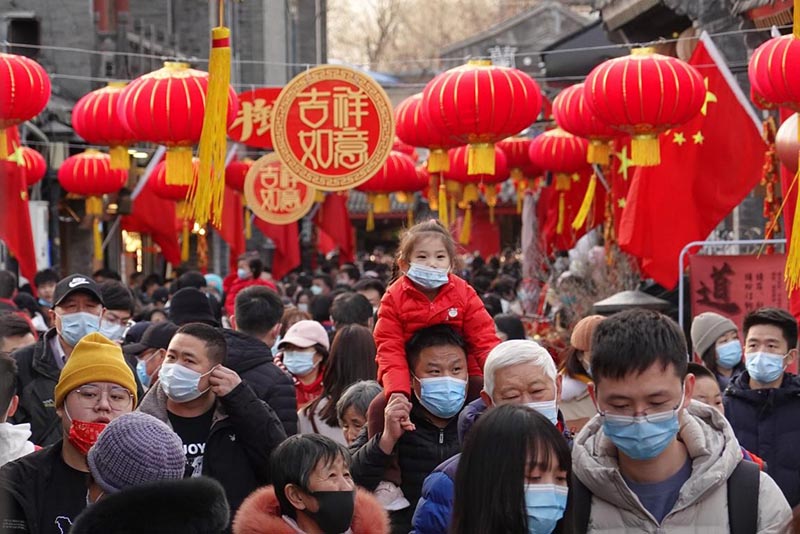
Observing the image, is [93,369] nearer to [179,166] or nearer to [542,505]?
[542,505]

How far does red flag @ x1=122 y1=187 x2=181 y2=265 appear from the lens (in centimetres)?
2097

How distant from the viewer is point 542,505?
3637 millimetres

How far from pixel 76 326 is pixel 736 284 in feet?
19.7

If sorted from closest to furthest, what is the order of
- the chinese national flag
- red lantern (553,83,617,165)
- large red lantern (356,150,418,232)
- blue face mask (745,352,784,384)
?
blue face mask (745,352,784,384), the chinese national flag, red lantern (553,83,617,165), large red lantern (356,150,418,232)

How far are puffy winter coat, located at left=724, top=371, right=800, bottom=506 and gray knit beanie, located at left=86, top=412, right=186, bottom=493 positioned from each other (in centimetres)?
341

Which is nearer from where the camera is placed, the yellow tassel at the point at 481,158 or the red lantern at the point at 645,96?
the red lantern at the point at 645,96

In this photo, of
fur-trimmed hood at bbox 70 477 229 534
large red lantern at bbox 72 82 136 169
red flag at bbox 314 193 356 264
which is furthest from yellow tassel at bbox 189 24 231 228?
red flag at bbox 314 193 356 264

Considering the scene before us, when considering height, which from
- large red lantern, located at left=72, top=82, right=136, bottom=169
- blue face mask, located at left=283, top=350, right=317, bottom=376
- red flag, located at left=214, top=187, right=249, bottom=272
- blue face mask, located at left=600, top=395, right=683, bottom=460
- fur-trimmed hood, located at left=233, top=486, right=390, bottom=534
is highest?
large red lantern, located at left=72, top=82, right=136, bottom=169

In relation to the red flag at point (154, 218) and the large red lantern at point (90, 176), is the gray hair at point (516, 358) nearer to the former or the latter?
the large red lantern at point (90, 176)

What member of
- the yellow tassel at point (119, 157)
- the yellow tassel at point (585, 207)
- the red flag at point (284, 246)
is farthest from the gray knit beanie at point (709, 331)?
the red flag at point (284, 246)

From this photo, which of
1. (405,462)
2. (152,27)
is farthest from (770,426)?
(152,27)

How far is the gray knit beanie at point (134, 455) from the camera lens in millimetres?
4164

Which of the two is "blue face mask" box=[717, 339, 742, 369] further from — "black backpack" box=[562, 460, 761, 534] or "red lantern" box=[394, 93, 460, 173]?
"red lantern" box=[394, 93, 460, 173]

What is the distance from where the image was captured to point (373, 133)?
1287 centimetres
